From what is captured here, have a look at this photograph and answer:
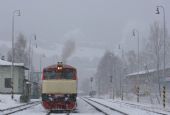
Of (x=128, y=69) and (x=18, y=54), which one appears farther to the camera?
(x=128, y=69)

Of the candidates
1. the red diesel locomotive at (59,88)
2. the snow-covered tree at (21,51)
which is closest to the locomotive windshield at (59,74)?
the red diesel locomotive at (59,88)

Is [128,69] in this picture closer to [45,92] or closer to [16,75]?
[16,75]

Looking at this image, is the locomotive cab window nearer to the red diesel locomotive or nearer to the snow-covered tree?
the red diesel locomotive

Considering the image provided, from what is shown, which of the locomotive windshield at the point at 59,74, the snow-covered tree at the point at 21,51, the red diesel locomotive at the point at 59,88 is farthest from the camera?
the snow-covered tree at the point at 21,51

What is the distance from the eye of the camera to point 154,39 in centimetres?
9656

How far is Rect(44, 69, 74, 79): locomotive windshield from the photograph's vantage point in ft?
119

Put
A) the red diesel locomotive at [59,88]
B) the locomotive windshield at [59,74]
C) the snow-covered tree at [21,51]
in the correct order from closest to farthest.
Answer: the red diesel locomotive at [59,88] < the locomotive windshield at [59,74] < the snow-covered tree at [21,51]

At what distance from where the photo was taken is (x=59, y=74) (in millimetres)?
36562

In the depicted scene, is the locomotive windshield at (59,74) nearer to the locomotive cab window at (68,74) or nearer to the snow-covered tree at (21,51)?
the locomotive cab window at (68,74)

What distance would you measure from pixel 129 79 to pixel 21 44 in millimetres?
33830

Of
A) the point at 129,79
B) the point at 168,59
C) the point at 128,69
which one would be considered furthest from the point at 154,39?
the point at 128,69

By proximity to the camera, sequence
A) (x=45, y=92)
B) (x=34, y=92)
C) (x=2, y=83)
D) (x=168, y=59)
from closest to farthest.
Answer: (x=45, y=92) < (x=2, y=83) < (x=34, y=92) < (x=168, y=59)

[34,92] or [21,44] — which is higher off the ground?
[21,44]

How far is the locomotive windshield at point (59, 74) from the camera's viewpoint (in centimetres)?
3641
